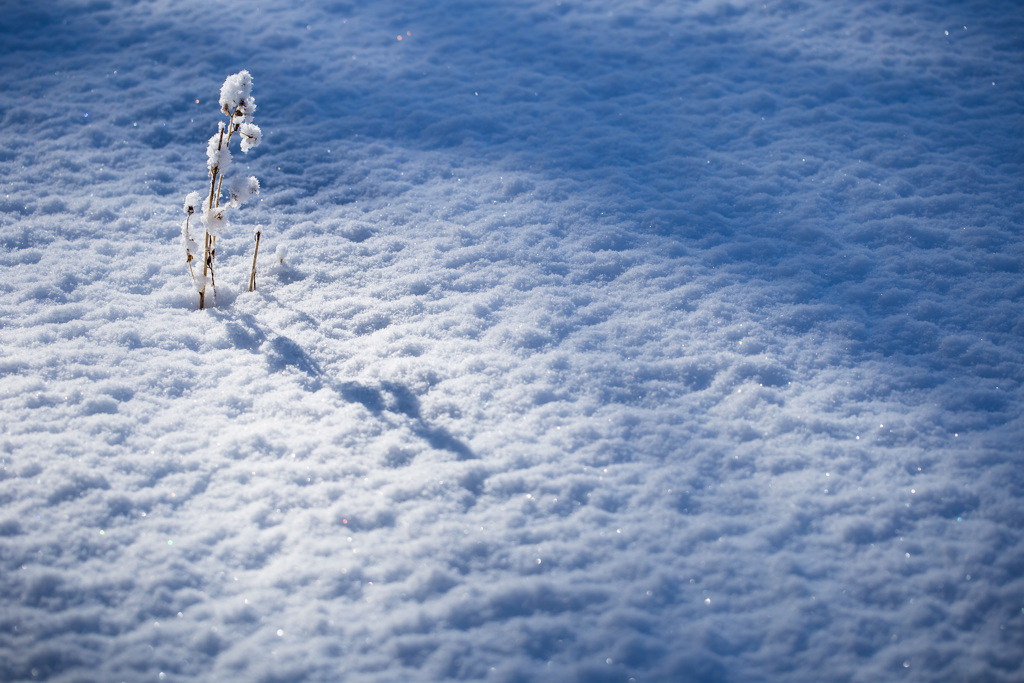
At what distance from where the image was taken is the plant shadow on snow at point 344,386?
2070mm

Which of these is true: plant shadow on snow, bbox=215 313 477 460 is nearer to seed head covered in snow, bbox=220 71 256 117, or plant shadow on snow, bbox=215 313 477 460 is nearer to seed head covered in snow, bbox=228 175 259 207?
seed head covered in snow, bbox=228 175 259 207

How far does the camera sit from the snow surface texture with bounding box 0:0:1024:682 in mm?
1619

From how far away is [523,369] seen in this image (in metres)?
2.28

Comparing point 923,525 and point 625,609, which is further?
point 923,525

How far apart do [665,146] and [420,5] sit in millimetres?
2351

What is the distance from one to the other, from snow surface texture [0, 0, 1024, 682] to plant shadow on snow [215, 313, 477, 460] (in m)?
0.02

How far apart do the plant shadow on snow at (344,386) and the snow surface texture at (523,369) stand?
19 millimetres

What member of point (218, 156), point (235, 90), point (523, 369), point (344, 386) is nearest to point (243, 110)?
point (235, 90)

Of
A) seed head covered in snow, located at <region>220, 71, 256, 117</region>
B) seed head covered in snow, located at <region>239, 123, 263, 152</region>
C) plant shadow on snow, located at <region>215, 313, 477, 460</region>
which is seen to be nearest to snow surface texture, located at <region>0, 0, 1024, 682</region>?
plant shadow on snow, located at <region>215, 313, 477, 460</region>

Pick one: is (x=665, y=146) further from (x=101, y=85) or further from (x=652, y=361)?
(x=101, y=85)

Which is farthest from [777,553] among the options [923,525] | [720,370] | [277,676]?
[277,676]

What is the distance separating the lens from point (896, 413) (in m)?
2.13

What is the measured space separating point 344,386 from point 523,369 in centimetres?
61

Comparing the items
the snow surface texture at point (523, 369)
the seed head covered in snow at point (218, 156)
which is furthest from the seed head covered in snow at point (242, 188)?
the snow surface texture at point (523, 369)
